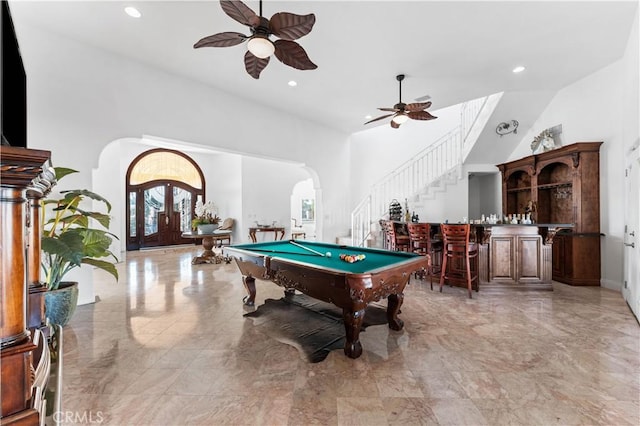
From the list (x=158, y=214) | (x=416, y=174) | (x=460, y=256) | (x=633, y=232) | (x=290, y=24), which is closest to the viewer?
(x=290, y=24)

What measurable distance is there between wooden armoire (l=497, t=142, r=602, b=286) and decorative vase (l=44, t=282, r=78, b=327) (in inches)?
283

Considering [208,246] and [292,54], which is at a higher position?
[292,54]

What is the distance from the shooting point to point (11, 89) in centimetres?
161

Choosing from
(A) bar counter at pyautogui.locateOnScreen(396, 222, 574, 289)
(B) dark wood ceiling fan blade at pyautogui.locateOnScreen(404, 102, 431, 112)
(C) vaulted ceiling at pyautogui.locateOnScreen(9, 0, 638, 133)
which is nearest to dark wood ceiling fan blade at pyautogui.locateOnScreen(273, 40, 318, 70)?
(C) vaulted ceiling at pyautogui.locateOnScreen(9, 0, 638, 133)

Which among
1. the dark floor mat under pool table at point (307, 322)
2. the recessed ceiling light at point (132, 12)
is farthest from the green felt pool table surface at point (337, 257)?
the recessed ceiling light at point (132, 12)

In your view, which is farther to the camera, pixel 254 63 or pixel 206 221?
pixel 206 221

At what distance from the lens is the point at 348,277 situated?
2.16 metres

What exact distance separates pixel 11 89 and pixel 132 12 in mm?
2225

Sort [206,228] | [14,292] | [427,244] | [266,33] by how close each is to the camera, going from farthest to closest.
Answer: [206,228] < [427,244] < [266,33] < [14,292]

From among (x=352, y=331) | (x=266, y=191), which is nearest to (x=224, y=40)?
(x=352, y=331)

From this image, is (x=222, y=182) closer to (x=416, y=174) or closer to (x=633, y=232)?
(x=416, y=174)

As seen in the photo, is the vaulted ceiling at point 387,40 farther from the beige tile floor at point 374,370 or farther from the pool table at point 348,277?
the beige tile floor at point 374,370

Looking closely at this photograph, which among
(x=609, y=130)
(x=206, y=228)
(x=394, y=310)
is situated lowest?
(x=394, y=310)

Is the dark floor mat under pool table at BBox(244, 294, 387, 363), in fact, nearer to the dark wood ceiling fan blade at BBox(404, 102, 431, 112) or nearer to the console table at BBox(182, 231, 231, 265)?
the dark wood ceiling fan blade at BBox(404, 102, 431, 112)
